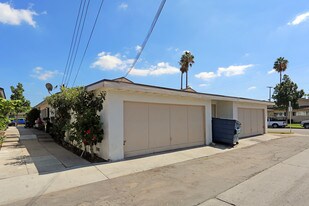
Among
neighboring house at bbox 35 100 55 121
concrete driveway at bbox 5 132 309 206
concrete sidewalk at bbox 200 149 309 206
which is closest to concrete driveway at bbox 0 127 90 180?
concrete driveway at bbox 5 132 309 206

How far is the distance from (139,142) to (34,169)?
3779 millimetres

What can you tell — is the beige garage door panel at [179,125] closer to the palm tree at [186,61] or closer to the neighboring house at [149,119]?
the neighboring house at [149,119]

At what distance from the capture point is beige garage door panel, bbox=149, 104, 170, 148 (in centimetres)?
896

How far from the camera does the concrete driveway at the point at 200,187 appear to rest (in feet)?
13.7

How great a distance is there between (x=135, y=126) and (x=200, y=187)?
13.2ft

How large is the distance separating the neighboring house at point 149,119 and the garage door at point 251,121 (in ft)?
9.92

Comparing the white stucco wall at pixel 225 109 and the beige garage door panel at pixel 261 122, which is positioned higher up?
the white stucco wall at pixel 225 109

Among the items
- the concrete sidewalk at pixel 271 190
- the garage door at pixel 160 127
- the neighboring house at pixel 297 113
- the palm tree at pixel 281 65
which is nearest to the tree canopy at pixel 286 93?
the neighboring house at pixel 297 113

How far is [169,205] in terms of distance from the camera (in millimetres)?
3986

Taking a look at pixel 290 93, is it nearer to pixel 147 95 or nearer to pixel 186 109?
pixel 186 109

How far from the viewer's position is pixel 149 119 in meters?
8.89

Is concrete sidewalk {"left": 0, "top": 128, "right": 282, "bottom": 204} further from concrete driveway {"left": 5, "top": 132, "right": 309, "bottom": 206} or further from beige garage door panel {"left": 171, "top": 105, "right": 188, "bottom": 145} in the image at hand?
beige garage door panel {"left": 171, "top": 105, "right": 188, "bottom": 145}

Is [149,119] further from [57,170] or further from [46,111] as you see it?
[46,111]

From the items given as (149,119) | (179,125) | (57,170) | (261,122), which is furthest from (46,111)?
(261,122)
